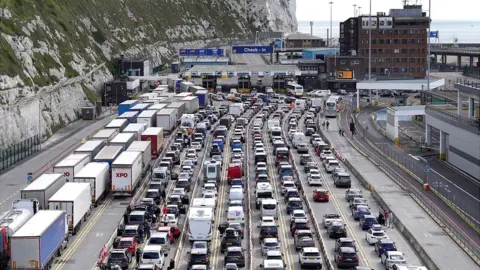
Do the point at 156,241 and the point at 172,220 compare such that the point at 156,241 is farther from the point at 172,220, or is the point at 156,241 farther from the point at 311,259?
the point at 311,259

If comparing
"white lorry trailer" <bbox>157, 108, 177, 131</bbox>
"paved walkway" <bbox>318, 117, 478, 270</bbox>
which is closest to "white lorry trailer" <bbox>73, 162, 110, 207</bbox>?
"paved walkway" <bbox>318, 117, 478, 270</bbox>

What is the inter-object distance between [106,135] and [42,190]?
21.6m

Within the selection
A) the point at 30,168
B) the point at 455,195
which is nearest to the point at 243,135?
the point at 30,168

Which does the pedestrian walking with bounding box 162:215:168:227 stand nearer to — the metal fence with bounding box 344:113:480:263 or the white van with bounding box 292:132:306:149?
the metal fence with bounding box 344:113:480:263

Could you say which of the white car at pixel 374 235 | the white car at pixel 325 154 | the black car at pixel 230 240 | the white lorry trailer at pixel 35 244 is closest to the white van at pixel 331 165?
the white car at pixel 325 154

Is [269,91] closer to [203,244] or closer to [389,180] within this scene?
[389,180]

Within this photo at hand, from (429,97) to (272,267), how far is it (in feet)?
151

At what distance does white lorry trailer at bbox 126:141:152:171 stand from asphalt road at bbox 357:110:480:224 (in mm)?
17178

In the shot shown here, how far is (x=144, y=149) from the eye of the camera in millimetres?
56594

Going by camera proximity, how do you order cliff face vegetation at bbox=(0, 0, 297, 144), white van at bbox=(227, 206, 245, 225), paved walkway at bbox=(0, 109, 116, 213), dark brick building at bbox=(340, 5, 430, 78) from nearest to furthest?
white van at bbox=(227, 206, 245, 225)
paved walkway at bbox=(0, 109, 116, 213)
cliff face vegetation at bbox=(0, 0, 297, 144)
dark brick building at bbox=(340, 5, 430, 78)

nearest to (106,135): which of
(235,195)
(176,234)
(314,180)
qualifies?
(314,180)

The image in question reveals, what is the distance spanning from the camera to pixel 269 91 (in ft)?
381

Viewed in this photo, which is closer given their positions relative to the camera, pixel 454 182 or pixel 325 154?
pixel 454 182

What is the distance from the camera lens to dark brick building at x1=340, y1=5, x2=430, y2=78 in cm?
12619
